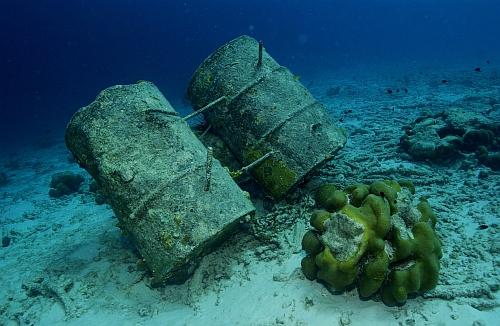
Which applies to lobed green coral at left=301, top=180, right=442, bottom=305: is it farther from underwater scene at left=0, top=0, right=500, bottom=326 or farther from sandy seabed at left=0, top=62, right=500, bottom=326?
sandy seabed at left=0, top=62, right=500, bottom=326

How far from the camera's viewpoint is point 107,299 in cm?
370

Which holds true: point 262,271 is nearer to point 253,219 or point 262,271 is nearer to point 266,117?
point 253,219

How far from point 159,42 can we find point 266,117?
134 m

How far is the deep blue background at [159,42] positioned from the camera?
134 feet

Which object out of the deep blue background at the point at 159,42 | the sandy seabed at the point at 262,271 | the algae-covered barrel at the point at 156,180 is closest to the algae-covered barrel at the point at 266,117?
the sandy seabed at the point at 262,271

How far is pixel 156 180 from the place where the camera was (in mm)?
3115

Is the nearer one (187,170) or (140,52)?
(187,170)

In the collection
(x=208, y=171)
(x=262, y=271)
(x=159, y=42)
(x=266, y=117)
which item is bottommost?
(x=262, y=271)

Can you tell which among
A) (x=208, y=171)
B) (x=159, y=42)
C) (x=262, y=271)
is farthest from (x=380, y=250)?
(x=159, y=42)

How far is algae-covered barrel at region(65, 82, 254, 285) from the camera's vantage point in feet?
9.87

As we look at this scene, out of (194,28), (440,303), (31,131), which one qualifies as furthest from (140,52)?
(440,303)

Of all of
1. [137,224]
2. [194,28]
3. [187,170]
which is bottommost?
[137,224]

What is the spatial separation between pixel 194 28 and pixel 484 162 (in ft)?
535

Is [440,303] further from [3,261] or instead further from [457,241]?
[3,261]
